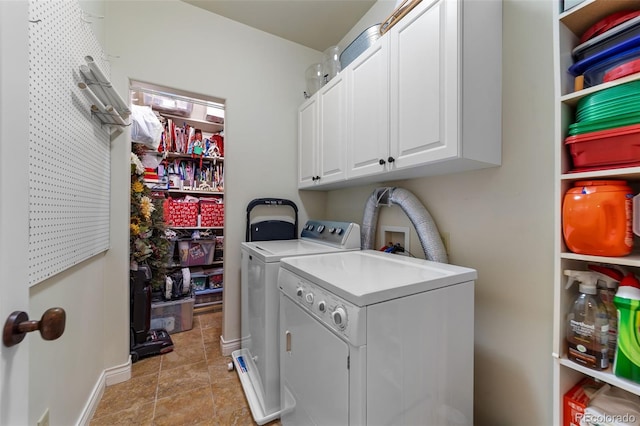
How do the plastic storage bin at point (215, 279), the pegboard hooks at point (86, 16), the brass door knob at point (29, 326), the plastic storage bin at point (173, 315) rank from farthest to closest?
the plastic storage bin at point (215, 279) < the plastic storage bin at point (173, 315) < the pegboard hooks at point (86, 16) < the brass door knob at point (29, 326)

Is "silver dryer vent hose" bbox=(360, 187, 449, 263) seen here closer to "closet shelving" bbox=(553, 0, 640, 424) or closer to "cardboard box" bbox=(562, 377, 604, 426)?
"closet shelving" bbox=(553, 0, 640, 424)

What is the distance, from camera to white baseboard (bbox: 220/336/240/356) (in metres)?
2.23

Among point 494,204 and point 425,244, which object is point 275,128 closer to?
point 425,244

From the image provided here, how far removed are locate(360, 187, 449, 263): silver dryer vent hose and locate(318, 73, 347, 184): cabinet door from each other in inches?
12.8

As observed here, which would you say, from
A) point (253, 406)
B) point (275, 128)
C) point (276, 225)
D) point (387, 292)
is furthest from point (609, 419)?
point (275, 128)

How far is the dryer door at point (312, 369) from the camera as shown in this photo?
0.93 m

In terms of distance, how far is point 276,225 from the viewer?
2426 millimetres

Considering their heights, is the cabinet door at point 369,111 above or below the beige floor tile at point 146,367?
above

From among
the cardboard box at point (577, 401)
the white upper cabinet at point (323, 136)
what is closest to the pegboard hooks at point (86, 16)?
the white upper cabinet at point (323, 136)

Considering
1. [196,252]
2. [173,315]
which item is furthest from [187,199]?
[173,315]

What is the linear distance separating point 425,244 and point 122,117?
6.97 ft

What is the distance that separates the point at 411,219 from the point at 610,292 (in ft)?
2.79

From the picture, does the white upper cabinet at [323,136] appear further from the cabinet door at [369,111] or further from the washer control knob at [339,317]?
the washer control knob at [339,317]

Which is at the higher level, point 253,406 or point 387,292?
point 387,292
